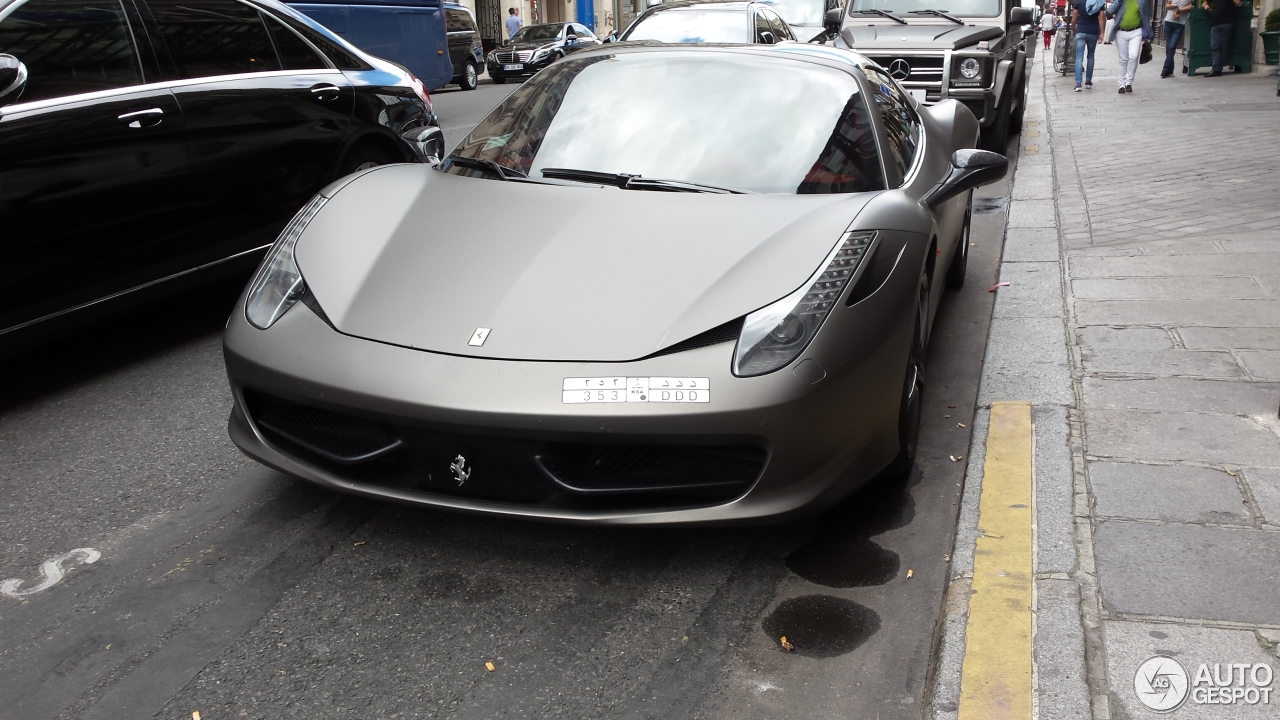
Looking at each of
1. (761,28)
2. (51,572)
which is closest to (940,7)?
(761,28)

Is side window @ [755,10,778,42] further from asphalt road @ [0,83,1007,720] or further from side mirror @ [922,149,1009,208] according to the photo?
asphalt road @ [0,83,1007,720]

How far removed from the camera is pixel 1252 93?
15125 mm

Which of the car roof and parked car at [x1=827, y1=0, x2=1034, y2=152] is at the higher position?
the car roof

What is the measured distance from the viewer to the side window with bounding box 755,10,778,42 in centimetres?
1148

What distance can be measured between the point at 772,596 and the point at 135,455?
2.21 m

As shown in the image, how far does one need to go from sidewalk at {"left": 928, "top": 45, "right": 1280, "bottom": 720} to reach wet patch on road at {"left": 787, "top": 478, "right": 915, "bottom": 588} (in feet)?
0.62

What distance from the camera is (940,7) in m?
10.7

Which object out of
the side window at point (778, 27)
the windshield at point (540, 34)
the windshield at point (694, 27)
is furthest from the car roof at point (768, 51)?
the windshield at point (540, 34)

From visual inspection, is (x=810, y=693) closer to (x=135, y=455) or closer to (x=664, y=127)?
(x=664, y=127)

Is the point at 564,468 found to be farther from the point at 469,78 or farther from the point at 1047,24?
the point at 1047,24

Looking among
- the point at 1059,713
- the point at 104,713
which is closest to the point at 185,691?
the point at 104,713

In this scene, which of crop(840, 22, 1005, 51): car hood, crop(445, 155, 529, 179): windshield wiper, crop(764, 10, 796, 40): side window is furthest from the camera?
crop(764, 10, 796, 40): side window

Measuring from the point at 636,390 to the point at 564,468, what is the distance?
0.27 meters

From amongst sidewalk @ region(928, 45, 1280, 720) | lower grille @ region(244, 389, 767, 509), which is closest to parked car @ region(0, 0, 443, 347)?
lower grille @ region(244, 389, 767, 509)
